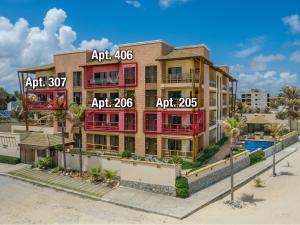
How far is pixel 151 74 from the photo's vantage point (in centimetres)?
4450

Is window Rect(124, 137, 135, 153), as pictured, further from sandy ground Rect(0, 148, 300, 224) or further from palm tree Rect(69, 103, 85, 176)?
sandy ground Rect(0, 148, 300, 224)

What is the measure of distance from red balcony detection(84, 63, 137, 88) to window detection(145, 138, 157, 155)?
875 cm

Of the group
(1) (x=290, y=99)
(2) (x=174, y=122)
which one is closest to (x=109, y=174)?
(2) (x=174, y=122)

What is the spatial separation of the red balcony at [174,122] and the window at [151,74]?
4.78 m

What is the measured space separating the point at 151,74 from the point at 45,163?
758 inches

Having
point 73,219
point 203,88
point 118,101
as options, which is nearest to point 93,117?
point 118,101

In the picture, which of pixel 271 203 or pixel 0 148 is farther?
pixel 0 148

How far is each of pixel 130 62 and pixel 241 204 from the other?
2616cm

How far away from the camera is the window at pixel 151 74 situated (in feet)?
145

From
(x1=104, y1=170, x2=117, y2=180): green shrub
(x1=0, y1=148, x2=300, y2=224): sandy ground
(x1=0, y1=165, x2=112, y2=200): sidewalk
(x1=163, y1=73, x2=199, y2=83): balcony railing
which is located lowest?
(x1=0, y1=148, x2=300, y2=224): sandy ground

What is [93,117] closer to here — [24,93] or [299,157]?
[24,93]

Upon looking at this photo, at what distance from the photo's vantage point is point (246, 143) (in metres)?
57.7

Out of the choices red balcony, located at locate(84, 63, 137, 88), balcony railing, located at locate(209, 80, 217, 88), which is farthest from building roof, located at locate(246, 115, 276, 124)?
red balcony, located at locate(84, 63, 137, 88)

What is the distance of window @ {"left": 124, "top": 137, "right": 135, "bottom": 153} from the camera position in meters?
46.2
